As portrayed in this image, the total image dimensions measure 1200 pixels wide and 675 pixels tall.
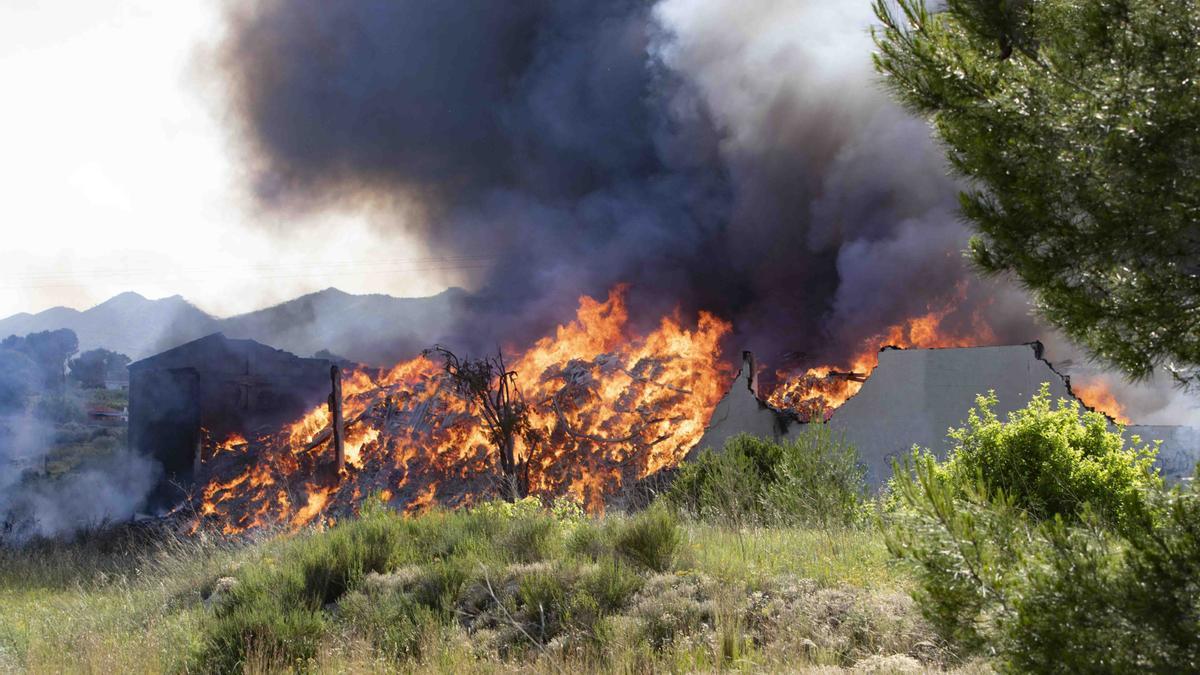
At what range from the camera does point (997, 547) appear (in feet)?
11.0

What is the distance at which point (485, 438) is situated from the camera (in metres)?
→ 25.7

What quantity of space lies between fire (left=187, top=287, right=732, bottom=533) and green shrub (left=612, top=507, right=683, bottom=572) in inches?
537

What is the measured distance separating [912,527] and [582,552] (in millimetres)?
6278

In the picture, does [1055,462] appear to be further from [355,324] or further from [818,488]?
[355,324]

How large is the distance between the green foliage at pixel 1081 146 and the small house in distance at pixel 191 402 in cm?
2779

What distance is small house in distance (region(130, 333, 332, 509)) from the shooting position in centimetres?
2811

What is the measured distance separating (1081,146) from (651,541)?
641 centimetres

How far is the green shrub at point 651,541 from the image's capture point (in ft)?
28.5

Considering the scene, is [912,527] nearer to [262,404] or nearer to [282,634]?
[282,634]

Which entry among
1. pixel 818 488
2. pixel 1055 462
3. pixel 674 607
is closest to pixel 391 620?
pixel 674 607

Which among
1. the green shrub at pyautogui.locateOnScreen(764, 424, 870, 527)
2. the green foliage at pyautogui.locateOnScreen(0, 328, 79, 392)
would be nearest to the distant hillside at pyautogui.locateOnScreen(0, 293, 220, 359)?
the green foliage at pyautogui.locateOnScreen(0, 328, 79, 392)

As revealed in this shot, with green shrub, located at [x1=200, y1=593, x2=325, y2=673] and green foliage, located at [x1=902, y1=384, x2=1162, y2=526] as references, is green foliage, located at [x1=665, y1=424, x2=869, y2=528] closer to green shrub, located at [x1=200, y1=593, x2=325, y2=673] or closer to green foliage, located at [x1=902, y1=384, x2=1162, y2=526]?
green foliage, located at [x1=902, y1=384, x2=1162, y2=526]

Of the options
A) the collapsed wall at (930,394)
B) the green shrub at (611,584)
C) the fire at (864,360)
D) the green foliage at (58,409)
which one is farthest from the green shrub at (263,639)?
the green foliage at (58,409)

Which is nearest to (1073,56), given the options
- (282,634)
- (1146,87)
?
(1146,87)
